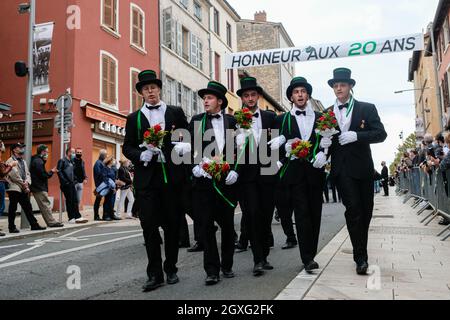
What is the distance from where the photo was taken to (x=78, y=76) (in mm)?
18219

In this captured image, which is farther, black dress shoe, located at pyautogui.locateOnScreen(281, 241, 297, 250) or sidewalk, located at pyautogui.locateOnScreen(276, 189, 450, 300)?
black dress shoe, located at pyautogui.locateOnScreen(281, 241, 297, 250)

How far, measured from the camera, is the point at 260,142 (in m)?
5.41

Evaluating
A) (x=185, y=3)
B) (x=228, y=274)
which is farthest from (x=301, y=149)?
(x=185, y=3)

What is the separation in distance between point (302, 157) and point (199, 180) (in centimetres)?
114

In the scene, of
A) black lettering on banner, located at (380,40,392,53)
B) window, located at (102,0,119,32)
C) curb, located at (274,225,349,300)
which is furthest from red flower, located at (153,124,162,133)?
window, located at (102,0,119,32)

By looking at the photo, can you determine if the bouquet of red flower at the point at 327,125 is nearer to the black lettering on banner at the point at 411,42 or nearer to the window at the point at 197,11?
the black lettering on banner at the point at 411,42

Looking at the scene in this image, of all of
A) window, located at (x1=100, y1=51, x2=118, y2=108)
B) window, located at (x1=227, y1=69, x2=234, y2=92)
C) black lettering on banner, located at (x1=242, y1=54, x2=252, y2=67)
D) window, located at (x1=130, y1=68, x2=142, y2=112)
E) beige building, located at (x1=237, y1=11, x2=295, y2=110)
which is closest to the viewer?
black lettering on banner, located at (x1=242, y1=54, x2=252, y2=67)

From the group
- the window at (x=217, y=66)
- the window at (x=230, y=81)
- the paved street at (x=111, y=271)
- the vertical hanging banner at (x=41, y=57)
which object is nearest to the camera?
the paved street at (x=111, y=271)

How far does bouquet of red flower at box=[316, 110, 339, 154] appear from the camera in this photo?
5.09 meters

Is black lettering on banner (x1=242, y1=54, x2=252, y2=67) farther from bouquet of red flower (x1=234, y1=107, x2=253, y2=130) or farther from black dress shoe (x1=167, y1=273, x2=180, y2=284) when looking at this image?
black dress shoe (x1=167, y1=273, x2=180, y2=284)

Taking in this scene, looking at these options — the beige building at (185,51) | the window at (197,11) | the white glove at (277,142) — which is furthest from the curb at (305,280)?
the window at (197,11)

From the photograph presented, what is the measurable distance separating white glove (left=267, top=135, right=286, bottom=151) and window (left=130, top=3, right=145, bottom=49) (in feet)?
61.3

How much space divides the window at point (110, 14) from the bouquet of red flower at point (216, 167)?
56.3 feet

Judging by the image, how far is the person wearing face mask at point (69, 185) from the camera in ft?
39.4
